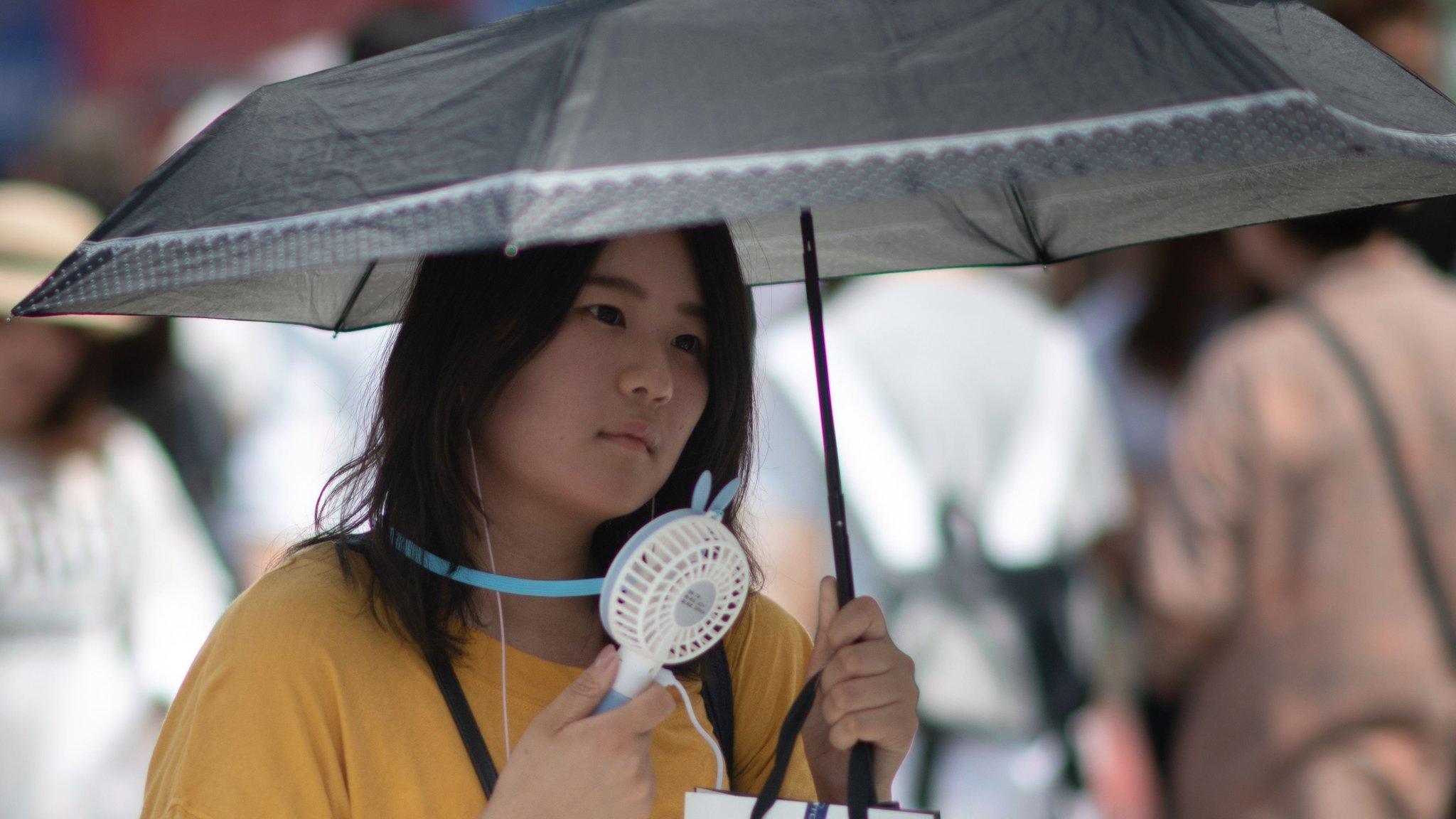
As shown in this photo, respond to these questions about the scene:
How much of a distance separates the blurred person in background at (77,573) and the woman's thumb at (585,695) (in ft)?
6.64

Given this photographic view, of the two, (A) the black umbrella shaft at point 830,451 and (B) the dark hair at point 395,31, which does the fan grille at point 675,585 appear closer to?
(A) the black umbrella shaft at point 830,451

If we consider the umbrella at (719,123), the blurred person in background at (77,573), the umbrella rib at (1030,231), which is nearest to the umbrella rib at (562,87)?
the umbrella at (719,123)

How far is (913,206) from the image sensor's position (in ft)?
7.72

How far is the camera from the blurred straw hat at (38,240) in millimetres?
3535

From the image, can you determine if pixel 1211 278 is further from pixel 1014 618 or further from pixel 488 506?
pixel 488 506

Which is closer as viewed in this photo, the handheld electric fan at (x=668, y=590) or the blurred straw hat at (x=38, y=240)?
the handheld electric fan at (x=668, y=590)

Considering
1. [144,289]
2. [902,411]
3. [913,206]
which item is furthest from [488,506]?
[902,411]

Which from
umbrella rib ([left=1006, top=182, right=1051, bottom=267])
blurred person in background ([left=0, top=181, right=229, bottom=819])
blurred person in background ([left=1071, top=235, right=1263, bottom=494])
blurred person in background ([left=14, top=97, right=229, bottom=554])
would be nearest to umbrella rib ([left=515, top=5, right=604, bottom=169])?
umbrella rib ([left=1006, top=182, right=1051, bottom=267])

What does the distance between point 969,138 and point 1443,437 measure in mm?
2153

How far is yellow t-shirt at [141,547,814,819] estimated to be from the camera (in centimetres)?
167

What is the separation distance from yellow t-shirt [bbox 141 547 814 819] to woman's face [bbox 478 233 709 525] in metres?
0.23

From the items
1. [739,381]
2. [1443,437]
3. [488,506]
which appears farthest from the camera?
[1443,437]

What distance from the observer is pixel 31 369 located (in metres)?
3.54

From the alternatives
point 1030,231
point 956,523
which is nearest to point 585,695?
point 1030,231
